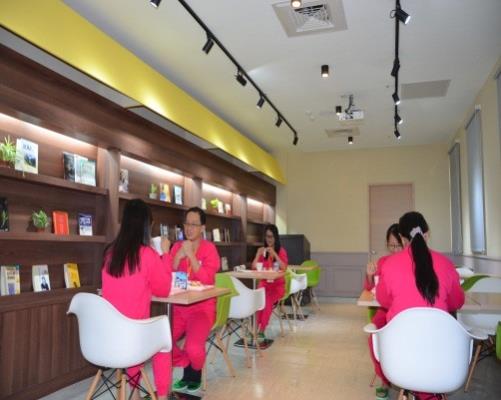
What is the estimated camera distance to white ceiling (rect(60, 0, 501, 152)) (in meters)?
4.00

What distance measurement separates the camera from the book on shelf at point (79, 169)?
4.07m

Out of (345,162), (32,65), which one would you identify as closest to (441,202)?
(345,162)

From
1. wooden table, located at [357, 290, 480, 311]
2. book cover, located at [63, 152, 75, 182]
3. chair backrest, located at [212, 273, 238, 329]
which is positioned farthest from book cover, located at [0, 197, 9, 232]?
wooden table, located at [357, 290, 480, 311]

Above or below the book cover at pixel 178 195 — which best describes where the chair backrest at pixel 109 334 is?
below

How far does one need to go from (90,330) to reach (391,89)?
16.7 ft

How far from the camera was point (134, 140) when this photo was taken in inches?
186

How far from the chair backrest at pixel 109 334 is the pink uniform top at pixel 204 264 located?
1.13 m

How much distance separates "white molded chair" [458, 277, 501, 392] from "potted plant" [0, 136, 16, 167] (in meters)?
3.84

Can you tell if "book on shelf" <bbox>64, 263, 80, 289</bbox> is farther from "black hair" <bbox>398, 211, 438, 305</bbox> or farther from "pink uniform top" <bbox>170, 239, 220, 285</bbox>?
"black hair" <bbox>398, 211, 438, 305</bbox>

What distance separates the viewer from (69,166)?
408cm

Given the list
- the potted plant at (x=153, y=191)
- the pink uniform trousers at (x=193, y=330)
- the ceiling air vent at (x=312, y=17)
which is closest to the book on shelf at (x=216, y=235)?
the potted plant at (x=153, y=191)

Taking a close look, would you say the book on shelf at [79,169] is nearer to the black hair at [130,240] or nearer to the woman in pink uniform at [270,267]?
the black hair at [130,240]

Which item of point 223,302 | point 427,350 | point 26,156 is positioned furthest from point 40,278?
point 427,350

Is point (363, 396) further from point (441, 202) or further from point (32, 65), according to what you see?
point (441, 202)
